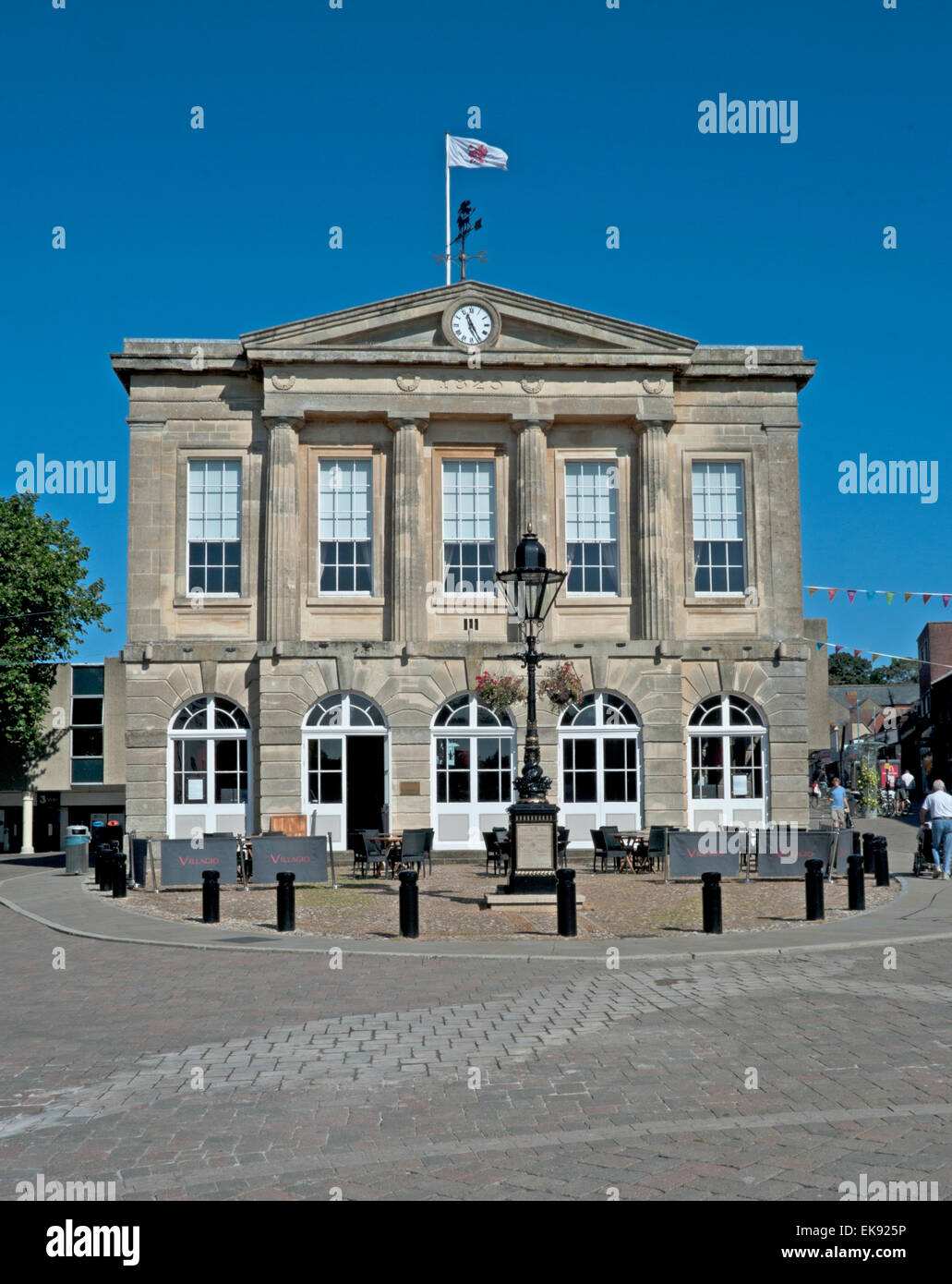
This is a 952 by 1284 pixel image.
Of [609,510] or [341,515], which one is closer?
[341,515]

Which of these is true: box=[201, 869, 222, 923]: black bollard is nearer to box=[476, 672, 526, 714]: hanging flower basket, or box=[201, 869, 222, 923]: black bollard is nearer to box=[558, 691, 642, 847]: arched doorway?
box=[476, 672, 526, 714]: hanging flower basket

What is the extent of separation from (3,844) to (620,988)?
143 ft

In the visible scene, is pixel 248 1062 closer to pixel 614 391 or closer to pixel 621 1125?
pixel 621 1125

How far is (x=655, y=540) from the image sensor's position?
30000mm

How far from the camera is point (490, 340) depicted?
30000 millimetres

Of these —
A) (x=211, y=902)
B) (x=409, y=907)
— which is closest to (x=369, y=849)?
(x=211, y=902)

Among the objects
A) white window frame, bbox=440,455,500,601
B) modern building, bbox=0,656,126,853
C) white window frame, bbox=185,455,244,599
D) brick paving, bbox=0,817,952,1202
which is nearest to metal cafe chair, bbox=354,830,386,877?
white window frame, bbox=440,455,500,601

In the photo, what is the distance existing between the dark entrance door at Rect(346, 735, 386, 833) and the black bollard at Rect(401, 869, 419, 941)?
1332 centimetres

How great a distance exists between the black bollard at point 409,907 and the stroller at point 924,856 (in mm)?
11624

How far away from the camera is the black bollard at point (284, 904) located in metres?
16.6

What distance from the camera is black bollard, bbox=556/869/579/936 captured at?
52.5ft

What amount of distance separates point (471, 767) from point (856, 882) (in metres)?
12.9

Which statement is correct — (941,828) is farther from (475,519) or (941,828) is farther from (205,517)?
(205,517)

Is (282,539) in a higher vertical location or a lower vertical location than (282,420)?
lower
